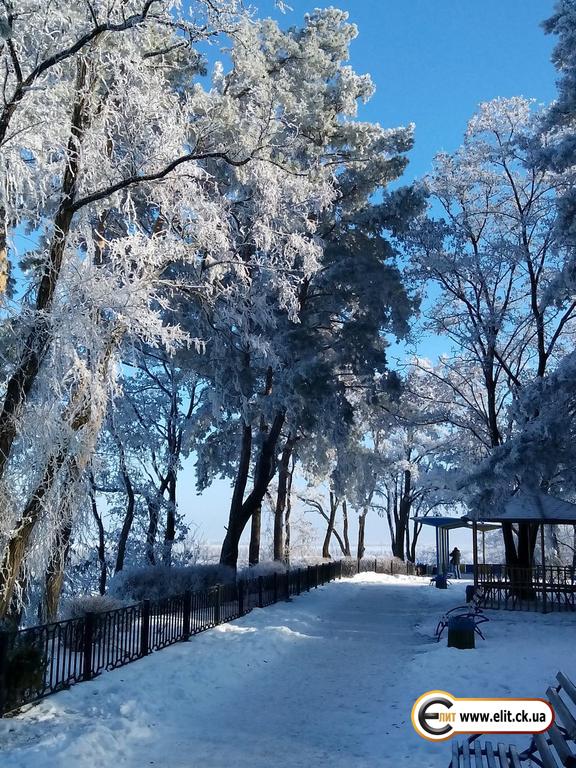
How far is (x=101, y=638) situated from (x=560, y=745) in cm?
740

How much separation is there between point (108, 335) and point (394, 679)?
6.73m

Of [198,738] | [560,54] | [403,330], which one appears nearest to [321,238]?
[403,330]

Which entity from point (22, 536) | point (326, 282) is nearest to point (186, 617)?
point (22, 536)

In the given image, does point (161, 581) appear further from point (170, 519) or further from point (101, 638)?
point (170, 519)

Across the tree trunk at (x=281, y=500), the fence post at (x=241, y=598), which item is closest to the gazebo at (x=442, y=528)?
the tree trunk at (x=281, y=500)

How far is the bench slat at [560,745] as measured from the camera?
4348 mm

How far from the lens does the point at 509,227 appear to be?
79.1 feet

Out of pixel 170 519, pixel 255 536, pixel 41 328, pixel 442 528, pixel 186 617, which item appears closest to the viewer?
pixel 41 328

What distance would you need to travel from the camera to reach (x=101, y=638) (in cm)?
1034

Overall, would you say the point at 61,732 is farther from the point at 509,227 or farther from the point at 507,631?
the point at 509,227

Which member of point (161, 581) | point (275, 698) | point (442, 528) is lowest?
point (275, 698)

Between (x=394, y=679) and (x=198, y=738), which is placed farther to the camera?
(x=394, y=679)

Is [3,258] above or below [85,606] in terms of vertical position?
above

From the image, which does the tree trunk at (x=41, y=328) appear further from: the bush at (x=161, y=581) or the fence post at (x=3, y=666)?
the bush at (x=161, y=581)
